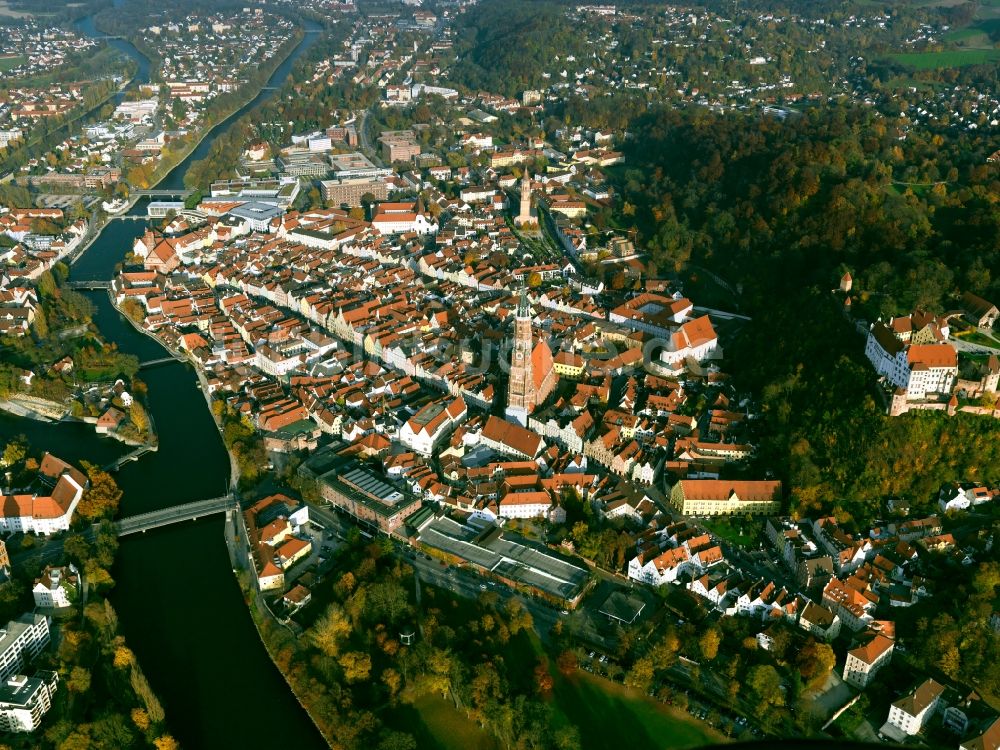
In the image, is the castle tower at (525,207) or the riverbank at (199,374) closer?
the riverbank at (199,374)

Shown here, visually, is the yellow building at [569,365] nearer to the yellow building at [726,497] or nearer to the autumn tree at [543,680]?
the yellow building at [726,497]

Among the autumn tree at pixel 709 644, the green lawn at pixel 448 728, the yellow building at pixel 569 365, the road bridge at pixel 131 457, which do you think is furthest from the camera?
the yellow building at pixel 569 365

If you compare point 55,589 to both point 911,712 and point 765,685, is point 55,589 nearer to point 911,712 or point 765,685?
point 765,685


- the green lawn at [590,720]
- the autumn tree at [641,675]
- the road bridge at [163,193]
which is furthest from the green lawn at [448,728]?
the road bridge at [163,193]

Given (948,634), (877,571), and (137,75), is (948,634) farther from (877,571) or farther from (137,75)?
(137,75)

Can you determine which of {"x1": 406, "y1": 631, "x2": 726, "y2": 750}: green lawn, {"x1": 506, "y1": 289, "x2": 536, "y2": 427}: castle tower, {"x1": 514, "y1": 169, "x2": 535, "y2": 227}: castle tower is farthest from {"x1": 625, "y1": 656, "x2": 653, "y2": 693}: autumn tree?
{"x1": 514, "y1": 169, "x2": 535, "y2": 227}: castle tower

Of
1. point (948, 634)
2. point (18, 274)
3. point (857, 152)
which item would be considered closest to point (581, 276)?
point (857, 152)
